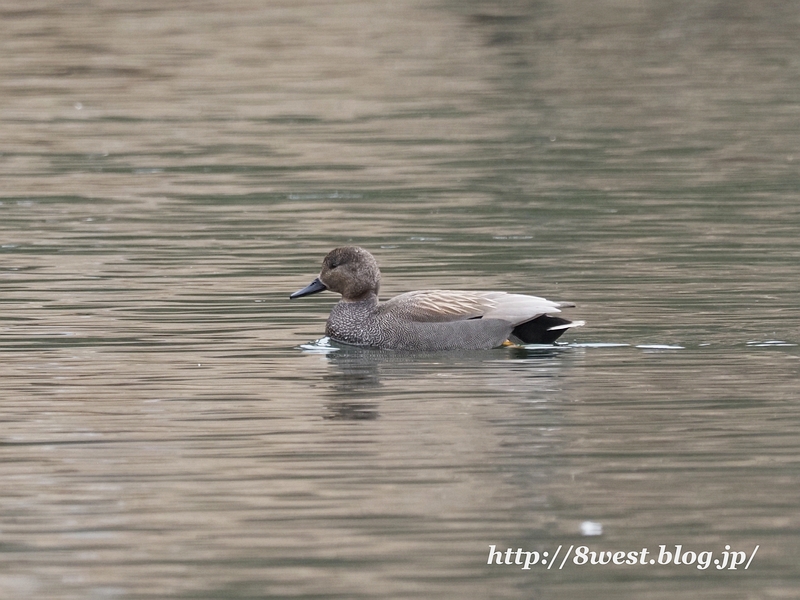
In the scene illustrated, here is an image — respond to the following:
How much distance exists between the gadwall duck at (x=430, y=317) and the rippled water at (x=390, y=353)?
160 millimetres

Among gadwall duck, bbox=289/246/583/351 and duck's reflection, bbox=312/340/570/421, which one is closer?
duck's reflection, bbox=312/340/570/421

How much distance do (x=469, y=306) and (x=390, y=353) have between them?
621mm

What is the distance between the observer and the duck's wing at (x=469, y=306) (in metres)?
11.5

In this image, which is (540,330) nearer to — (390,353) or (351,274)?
(390,353)

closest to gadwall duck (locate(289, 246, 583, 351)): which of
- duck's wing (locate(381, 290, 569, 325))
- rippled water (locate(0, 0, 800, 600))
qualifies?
duck's wing (locate(381, 290, 569, 325))

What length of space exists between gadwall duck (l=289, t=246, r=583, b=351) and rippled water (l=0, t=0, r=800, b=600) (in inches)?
6.3

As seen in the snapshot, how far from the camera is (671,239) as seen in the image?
51.2 ft

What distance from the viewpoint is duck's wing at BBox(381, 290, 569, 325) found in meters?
11.5

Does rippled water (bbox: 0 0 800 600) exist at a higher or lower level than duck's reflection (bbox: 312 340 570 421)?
higher

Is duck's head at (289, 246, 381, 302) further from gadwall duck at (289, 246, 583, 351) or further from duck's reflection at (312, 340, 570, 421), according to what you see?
duck's reflection at (312, 340, 570, 421)

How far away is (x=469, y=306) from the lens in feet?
38.4

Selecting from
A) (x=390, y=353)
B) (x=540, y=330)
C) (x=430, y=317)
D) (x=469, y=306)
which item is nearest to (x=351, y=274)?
(x=390, y=353)

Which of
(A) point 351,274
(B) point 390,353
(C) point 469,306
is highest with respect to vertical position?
(A) point 351,274

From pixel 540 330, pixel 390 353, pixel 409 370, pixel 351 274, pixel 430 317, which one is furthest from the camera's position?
pixel 351 274
